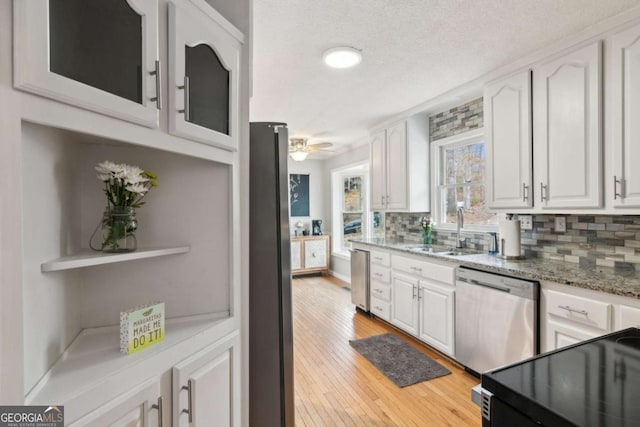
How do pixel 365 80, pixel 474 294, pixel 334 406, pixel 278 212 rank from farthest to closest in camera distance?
pixel 365 80 → pixel 474 294 → pixel 334 406 → pixel 278 212

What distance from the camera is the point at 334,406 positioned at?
2.24 m

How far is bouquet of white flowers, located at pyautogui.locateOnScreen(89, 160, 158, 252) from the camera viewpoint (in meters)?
1.11

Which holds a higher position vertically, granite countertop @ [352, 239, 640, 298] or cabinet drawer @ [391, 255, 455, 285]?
granite countertop @ [352, 239, 640, 298]

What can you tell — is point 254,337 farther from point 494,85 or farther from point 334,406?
point 494,85

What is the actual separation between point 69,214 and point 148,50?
643 millimetres

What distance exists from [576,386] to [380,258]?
3017 mm

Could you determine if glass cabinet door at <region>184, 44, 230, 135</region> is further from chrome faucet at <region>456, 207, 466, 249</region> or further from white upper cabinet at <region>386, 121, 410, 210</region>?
white upper cabinet at <region>386, 121, 410, 210</region>

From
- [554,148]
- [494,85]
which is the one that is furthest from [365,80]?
[554,148]

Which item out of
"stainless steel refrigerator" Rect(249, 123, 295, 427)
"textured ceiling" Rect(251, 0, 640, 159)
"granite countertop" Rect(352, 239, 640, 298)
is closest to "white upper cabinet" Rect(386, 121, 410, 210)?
"textured ceiling" Rect(251, 0, 640, 159)

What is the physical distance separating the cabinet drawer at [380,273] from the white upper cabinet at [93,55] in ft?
10.2

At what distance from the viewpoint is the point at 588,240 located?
7.59 feet

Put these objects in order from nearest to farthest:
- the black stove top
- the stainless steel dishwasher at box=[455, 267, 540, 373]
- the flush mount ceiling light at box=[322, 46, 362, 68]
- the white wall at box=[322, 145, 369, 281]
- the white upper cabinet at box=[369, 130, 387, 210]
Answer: the black stove top < the stainless steel dishwasher at box=[455, 267, 540, 373] < the flush mount ceiling light at box=[322, 46, 362, 68] < the white upper cabinet at box=[369, 130, 387, 210] < the white wall at box=[322, 145, 369, 281]

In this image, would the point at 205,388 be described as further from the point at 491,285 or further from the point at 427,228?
the point at 427,228

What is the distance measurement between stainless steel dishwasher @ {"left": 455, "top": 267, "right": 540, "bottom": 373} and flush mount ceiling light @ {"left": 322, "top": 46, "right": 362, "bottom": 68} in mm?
1884
